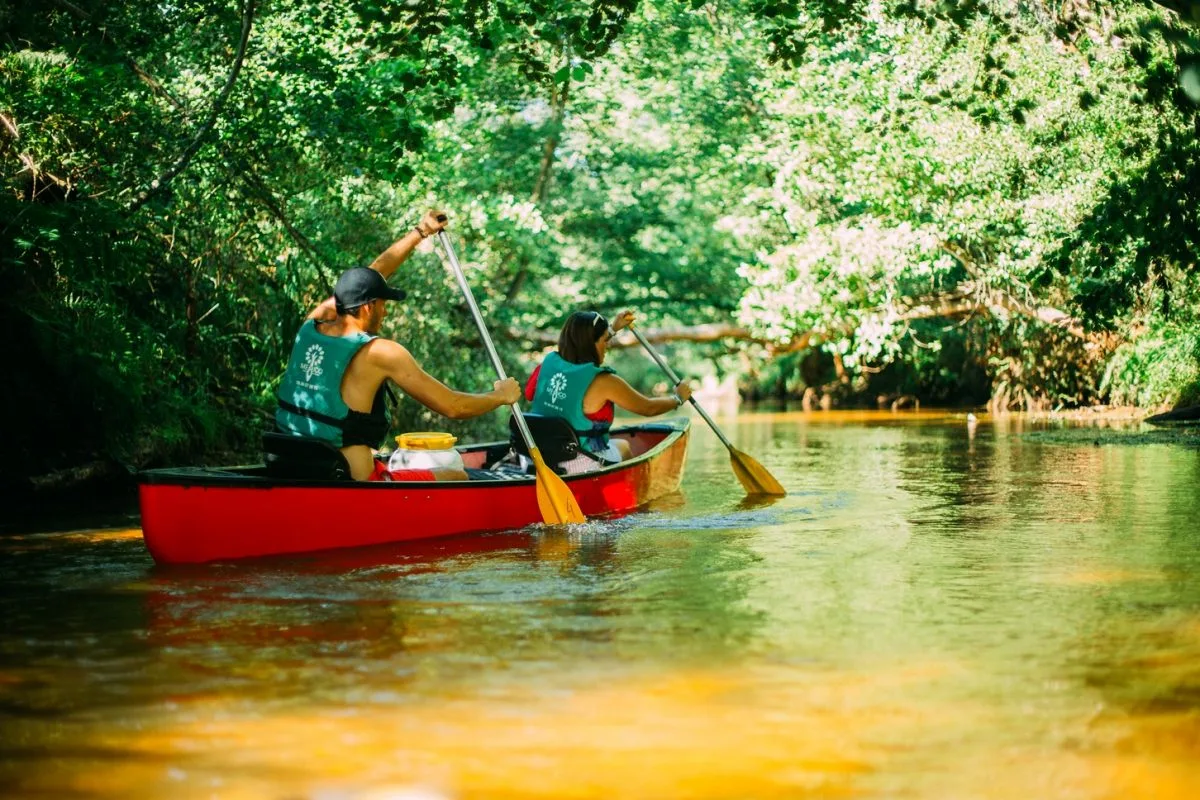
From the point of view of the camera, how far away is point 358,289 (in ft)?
22.4

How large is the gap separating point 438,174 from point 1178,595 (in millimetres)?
13408

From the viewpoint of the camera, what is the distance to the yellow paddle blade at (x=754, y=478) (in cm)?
977

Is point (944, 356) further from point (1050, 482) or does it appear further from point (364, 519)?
point (364, 519)

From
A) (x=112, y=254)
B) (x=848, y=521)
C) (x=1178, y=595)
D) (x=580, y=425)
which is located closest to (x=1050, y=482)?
(x=848, y=521)

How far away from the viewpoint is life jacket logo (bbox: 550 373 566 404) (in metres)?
8.77

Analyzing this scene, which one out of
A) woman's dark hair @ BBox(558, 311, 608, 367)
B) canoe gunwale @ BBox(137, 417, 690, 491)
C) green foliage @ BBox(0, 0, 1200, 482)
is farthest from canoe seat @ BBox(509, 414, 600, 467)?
green foliage @ BBox(0, 0, 1200, 482)

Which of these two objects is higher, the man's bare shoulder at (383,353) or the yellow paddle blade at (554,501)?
the man's bare shoulder at (383,353)

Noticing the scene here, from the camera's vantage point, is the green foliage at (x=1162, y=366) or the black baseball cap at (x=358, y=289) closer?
the black baseball cap at (x=358, y=289)

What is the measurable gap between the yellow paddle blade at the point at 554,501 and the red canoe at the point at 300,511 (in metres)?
0.07

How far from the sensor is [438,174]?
17.5 metres

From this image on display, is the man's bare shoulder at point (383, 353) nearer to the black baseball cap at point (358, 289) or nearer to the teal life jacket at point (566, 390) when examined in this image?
the black baseball cap at point (358, 289)

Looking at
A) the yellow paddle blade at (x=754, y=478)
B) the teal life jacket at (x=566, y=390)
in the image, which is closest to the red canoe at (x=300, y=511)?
the teal life jacket at (x=566, y=390)

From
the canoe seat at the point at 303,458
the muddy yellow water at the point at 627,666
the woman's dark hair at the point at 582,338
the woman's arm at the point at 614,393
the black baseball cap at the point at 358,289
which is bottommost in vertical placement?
the muddy yellow water at the point at 627,666

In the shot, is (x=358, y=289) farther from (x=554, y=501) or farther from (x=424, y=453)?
(x=554, y=501)
